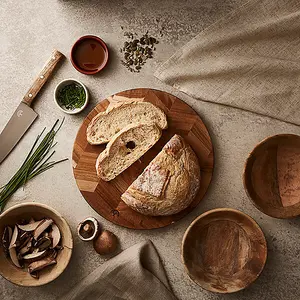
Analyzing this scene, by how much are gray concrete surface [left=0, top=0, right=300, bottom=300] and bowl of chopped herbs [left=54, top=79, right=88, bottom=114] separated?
5 centimetres

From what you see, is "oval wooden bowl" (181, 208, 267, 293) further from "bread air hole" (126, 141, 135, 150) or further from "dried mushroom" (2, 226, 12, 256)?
"dried mushroom" (2, 226, 12, 256)

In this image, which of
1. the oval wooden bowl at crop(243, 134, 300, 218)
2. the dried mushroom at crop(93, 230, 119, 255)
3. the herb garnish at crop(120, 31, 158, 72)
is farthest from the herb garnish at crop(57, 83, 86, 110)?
the oval wooden bowl at crop(243, 134, 300, 218)

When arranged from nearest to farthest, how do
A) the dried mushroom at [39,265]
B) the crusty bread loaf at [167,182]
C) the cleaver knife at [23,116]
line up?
the crusty bread loaf at [167,182] → the dried mushroom at [39,265] → the cleaver knife at [23,116]

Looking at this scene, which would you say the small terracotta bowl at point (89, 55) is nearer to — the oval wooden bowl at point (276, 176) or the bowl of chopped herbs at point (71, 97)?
the bowl of chopped herbs at point (71, 97)

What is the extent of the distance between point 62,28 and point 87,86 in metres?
0.32

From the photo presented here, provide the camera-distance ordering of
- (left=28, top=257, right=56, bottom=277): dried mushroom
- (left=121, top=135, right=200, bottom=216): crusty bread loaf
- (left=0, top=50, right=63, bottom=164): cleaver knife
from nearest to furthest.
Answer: (left=121, top=135, right=200, bottom=216): crusty bread loaf → (left=28, top=257, right=56, bottom=277): dried mushroom → (left=0, top=50, right=63, bottom=164): cleaver knife

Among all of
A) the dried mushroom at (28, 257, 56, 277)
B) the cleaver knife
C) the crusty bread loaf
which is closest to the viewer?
the crusty bread loaf

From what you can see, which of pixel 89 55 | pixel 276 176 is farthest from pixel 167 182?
pixel 89 55

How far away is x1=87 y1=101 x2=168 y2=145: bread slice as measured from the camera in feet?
9.23

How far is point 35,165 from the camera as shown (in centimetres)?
293

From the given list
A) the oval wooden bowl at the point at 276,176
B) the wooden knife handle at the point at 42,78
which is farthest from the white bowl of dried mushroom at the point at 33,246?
the oval wooden bowl at the point at 276,176

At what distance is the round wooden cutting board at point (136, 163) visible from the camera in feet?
9.33

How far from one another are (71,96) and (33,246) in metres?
0.74

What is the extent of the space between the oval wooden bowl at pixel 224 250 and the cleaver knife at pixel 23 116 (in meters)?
0.94
